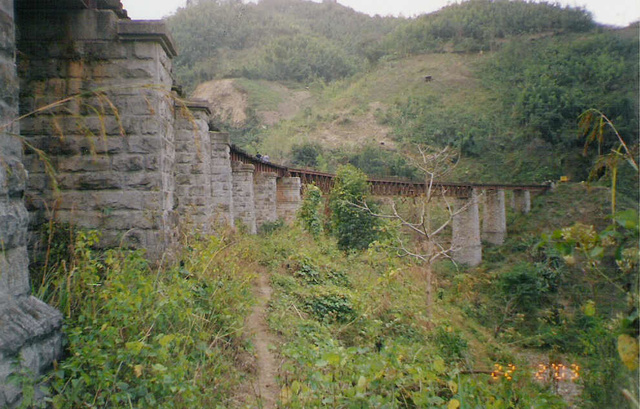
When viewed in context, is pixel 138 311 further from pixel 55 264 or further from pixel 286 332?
pixel 286 332

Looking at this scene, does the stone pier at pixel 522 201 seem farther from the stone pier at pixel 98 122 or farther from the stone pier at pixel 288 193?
the stone pier at pixel 98 122

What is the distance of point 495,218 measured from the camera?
30062mm

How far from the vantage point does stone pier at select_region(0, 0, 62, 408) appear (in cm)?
233

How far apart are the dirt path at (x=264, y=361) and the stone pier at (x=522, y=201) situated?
27092 mm

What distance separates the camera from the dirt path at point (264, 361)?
359 centimetres

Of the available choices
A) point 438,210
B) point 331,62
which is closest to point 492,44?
point 331,62

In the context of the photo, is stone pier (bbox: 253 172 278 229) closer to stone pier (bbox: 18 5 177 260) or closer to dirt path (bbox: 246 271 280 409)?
dirt path (bbox: 246 271 280 409)

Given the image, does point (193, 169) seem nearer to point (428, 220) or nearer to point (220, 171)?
point (220, 171)

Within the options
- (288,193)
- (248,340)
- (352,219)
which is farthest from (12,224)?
(288,193)

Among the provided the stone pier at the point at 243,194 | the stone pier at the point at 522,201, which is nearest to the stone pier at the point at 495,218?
the stone pier at the point at 522,201

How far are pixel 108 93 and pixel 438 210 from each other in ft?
92.3

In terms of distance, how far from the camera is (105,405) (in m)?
2.47

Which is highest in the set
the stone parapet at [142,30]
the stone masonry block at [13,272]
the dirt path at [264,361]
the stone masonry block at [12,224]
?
the stone parapet at [142,30]

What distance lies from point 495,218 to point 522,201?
215 centimetres
